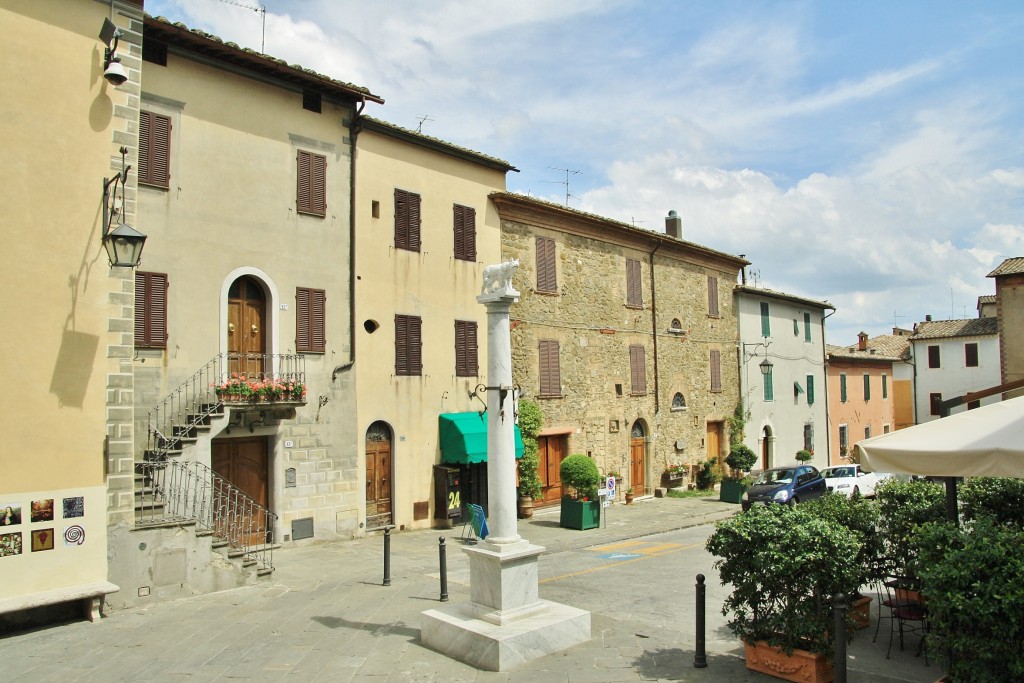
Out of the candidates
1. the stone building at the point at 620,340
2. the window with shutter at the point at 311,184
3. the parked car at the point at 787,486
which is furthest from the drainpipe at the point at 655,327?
the window with shutter at the point at 311,184

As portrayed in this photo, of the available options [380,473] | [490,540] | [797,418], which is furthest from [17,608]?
[797,418]

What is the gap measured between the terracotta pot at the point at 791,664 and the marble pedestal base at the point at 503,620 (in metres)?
2.00

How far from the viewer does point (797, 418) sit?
3164 centimetres

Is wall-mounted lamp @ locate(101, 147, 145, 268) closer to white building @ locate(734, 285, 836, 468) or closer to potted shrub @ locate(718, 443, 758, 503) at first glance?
potted shrub @ locate(718, 443, 758, 503)

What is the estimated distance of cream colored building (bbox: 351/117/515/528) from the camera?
638 inches

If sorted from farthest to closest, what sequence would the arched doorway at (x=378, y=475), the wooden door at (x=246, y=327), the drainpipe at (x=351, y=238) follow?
the arched doorway at (x=378, y=475) → the drainpipe at (x=351, y=238) → the wooden door at (x=246, y=327)

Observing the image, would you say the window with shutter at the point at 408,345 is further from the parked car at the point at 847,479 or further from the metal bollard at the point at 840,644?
the parked car at the point at 847,479

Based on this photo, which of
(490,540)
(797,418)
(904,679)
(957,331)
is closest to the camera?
(904,679)

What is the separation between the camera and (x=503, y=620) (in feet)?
25.4

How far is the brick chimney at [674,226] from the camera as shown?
27.2 meters

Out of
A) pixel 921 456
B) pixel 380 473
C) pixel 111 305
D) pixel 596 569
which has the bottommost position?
pixel 596 569

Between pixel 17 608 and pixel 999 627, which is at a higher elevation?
pixel 999 627

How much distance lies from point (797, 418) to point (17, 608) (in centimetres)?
2953

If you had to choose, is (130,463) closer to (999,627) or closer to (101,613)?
(101,613)
